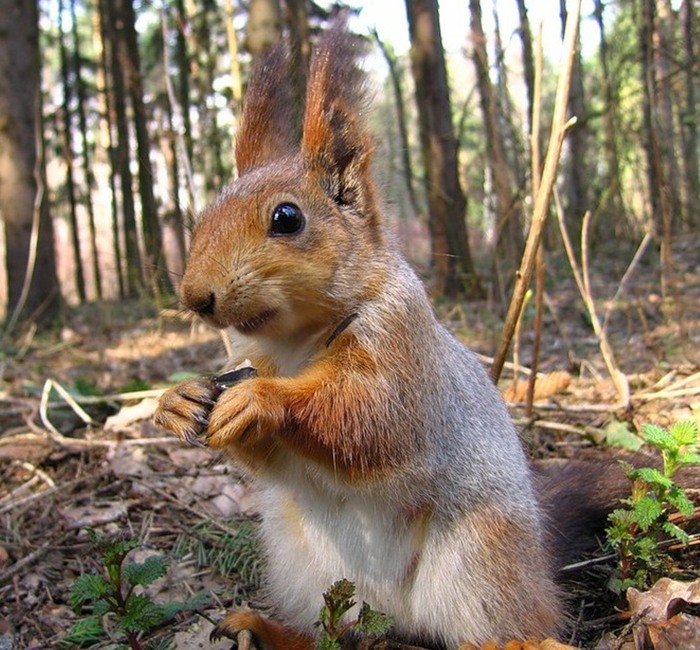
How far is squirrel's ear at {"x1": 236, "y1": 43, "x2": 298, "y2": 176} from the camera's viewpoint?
2.26 metres

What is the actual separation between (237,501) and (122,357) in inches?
167

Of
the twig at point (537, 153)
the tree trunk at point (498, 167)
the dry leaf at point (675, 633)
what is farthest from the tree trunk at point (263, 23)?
the dry leaf at point (675, 633)

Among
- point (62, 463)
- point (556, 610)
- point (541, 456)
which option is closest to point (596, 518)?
point (556, 610)

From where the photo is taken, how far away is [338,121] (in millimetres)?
2027

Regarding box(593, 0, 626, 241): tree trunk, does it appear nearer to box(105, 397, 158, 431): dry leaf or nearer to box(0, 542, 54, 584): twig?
box(105, 397, 158, 431): dry leaf

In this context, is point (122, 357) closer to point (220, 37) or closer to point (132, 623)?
point (132, 623)

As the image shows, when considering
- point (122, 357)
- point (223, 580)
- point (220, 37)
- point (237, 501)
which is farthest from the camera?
point (220, 37)

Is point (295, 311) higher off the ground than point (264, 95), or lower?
lower

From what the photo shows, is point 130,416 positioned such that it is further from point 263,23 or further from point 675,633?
point 263,23

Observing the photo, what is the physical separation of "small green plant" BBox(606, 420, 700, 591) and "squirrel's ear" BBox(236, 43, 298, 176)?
147 centimetres

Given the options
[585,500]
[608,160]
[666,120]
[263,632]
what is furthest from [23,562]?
[666,120]

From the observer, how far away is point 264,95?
7.43ft

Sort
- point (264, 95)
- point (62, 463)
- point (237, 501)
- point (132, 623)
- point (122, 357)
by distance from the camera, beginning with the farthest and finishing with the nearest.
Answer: point (122, 357), point (62, 463), point (237, 501), point (264, 95), point (132, 623)

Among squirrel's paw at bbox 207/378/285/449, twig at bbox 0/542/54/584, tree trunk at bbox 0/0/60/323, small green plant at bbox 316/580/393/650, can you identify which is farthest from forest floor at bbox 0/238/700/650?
tree trunk at bbox 0/0/60/323
